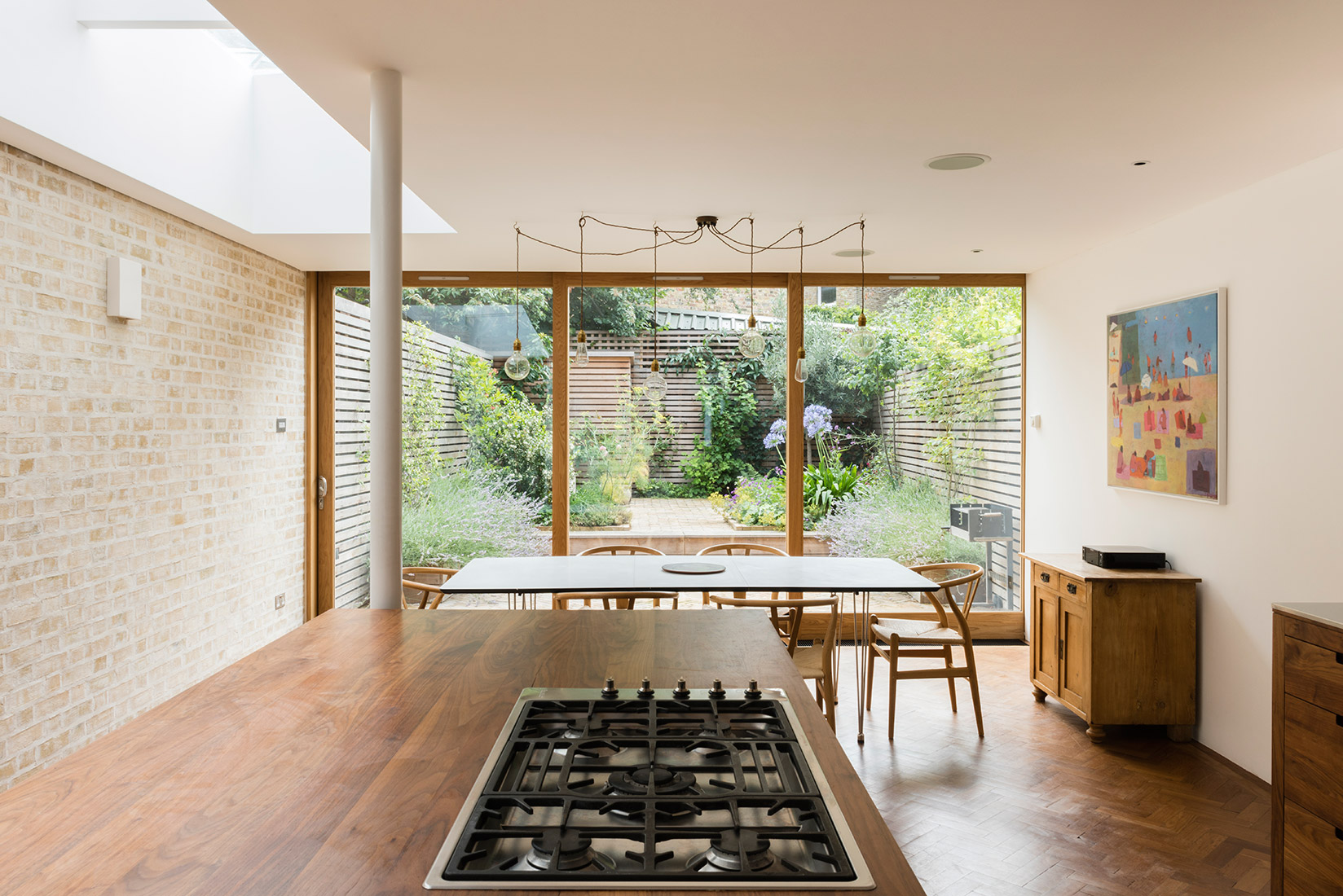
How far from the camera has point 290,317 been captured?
17.9 ft

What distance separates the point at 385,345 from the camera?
2549 mm

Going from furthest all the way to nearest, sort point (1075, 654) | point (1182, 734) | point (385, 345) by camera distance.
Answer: point (1075, 654), point (1182, 734), point (385, 345)

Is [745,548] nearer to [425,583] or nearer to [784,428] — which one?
[784,428]

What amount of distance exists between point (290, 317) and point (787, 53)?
422 centimetres

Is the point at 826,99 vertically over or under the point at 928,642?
over

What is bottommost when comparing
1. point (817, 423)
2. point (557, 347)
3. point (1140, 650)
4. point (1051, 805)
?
point (1051, 805)

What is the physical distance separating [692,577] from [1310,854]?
96.0 inches

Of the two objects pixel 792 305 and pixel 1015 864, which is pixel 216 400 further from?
pixel 1015 864

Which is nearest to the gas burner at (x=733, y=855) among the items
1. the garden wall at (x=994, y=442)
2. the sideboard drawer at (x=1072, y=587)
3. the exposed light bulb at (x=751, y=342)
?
the exposed light bulb at (x=751, y=342)

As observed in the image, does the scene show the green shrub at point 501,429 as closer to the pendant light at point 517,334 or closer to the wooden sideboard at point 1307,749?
the pendant light at point 517,334

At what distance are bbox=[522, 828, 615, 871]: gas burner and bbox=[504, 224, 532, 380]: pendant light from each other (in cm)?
333

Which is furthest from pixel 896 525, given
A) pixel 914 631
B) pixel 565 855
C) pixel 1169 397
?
pixel 565 855

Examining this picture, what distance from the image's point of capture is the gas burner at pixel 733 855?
0.95 m

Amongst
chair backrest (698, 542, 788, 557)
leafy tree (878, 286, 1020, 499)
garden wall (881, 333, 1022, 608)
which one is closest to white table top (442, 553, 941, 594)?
chair backrest (698, 542, 788, 557)
